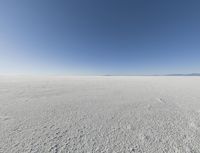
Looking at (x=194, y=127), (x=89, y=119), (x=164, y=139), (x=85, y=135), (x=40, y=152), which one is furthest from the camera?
(x=89, y=119)

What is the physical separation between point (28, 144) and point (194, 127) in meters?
4.06

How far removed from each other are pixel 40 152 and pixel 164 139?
258 cm

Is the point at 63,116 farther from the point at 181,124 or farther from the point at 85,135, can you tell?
the point at 181,124

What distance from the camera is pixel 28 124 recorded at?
2.98 m

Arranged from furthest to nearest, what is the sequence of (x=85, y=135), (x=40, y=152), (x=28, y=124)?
(x=28, y=124)
(x=85, y=135)
(x=40, y=152)

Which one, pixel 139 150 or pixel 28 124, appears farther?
pixel 28 124

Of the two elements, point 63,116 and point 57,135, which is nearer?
point 57,135

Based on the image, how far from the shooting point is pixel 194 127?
279 cm

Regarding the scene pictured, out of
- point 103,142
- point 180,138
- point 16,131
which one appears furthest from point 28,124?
point 180,138

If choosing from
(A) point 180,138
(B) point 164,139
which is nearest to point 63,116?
(B) point 164,139

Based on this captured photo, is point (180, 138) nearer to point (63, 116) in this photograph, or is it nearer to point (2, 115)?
point (63, 116)

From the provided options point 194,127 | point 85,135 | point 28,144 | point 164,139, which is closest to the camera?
point 28,144

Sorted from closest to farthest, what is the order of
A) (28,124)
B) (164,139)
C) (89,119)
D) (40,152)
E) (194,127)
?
(40,152) < (164,139) < (194,127) < (28,124) < (89,119)

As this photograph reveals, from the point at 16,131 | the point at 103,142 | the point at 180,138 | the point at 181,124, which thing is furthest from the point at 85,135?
the point at 181,124
